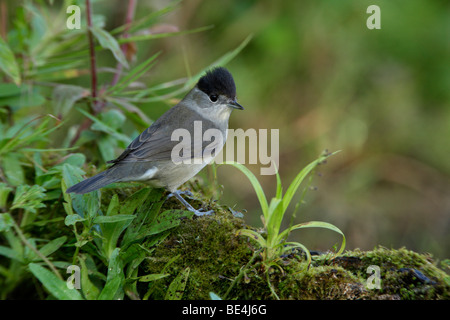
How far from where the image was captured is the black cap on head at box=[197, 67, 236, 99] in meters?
4.11

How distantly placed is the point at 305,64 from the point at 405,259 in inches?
168

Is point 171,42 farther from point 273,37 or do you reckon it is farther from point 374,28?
point 374,28

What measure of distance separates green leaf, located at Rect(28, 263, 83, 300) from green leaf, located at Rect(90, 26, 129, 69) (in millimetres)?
1698

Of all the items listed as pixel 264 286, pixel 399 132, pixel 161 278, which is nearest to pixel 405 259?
pixel 264 286

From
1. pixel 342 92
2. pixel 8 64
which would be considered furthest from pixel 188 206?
pixel 342 92

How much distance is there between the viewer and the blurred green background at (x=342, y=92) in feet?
20.4

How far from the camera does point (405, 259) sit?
277cm

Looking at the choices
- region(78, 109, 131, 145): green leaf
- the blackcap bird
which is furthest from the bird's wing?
region(78, 109, 131, 145): green leaf

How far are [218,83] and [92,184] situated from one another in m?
1.53

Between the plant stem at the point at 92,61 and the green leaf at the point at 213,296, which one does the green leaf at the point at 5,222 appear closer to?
the green leaf at the point at 213,296

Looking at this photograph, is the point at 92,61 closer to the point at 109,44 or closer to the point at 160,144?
the point at 109,44

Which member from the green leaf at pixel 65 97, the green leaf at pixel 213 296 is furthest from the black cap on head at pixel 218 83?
the green leaf at pixel 213 296

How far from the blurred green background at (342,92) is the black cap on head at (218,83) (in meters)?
1.98

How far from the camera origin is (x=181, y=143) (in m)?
3.81
